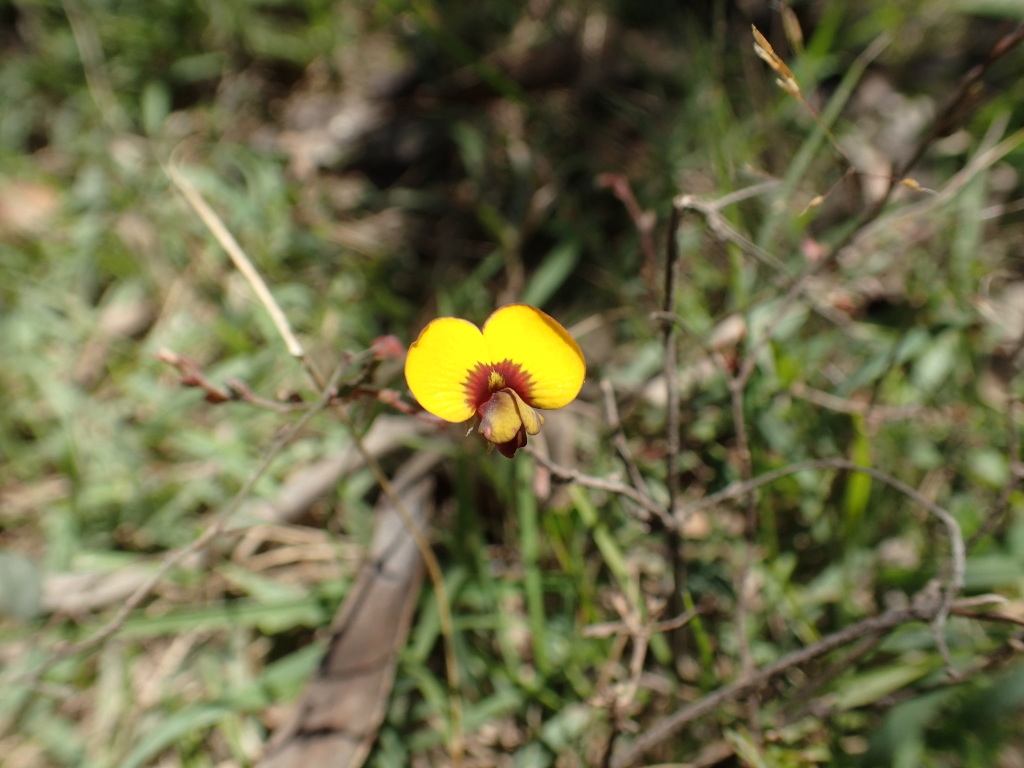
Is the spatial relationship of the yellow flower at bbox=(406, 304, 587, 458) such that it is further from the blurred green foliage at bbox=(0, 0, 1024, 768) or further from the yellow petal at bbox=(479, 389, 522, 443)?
the blurred green foliage at bbox=(0, 0, 1024, 768)

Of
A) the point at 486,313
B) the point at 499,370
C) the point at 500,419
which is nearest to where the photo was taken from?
the point at 500,419

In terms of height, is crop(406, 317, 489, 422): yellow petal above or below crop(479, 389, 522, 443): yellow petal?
above

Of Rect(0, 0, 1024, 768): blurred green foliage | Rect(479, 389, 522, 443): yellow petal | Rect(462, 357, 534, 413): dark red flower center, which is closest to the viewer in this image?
Rect(479, 389, 522, 443): yellow petal

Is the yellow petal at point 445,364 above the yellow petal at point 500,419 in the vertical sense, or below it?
above

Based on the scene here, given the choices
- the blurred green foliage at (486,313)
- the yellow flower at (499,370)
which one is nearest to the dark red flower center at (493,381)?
the yellow flower at (499,370)

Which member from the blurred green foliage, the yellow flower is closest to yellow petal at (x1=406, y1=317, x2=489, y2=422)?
the yellow flower

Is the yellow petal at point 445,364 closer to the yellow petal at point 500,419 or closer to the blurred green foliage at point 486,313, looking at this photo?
the yellow petal at point 500,419

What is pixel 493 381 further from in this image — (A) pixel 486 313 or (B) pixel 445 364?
(A) pixel 486 313

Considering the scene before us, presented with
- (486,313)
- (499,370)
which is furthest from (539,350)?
(486,313)
